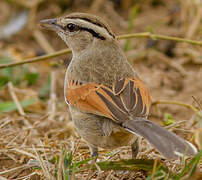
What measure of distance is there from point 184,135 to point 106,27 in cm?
154

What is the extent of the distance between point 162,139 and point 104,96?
2.62ft

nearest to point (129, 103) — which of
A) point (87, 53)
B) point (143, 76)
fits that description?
point (87, 53)

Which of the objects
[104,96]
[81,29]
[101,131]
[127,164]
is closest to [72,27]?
[81,29]

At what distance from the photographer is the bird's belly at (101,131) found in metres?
3.79

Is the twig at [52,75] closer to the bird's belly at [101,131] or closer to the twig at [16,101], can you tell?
the twig at [16,101]

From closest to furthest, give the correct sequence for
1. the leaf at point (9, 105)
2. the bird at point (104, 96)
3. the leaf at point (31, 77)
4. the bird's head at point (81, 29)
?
the bird at point (104, 96) → the bird's head at point (81, 29) → the leaf at point (9, 105) → the leaf at point (31, 77)

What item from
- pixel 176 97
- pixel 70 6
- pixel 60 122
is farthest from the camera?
pixel 70 6

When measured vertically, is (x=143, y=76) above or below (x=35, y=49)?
below

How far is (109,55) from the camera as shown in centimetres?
469

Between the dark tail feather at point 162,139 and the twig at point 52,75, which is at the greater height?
the twig at point 52,75

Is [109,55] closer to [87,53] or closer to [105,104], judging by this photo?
[87,53]

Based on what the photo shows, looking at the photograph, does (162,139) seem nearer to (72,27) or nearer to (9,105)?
(72,27)

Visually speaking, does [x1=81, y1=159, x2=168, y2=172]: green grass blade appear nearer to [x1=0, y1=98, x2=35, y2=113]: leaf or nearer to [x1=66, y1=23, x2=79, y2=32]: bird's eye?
[x1=66, y1=23, x2=79, y2=32]: bird's eye

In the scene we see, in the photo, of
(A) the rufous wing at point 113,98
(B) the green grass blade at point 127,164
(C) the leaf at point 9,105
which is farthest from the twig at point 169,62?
(B) the green grass blade at point 127,164
